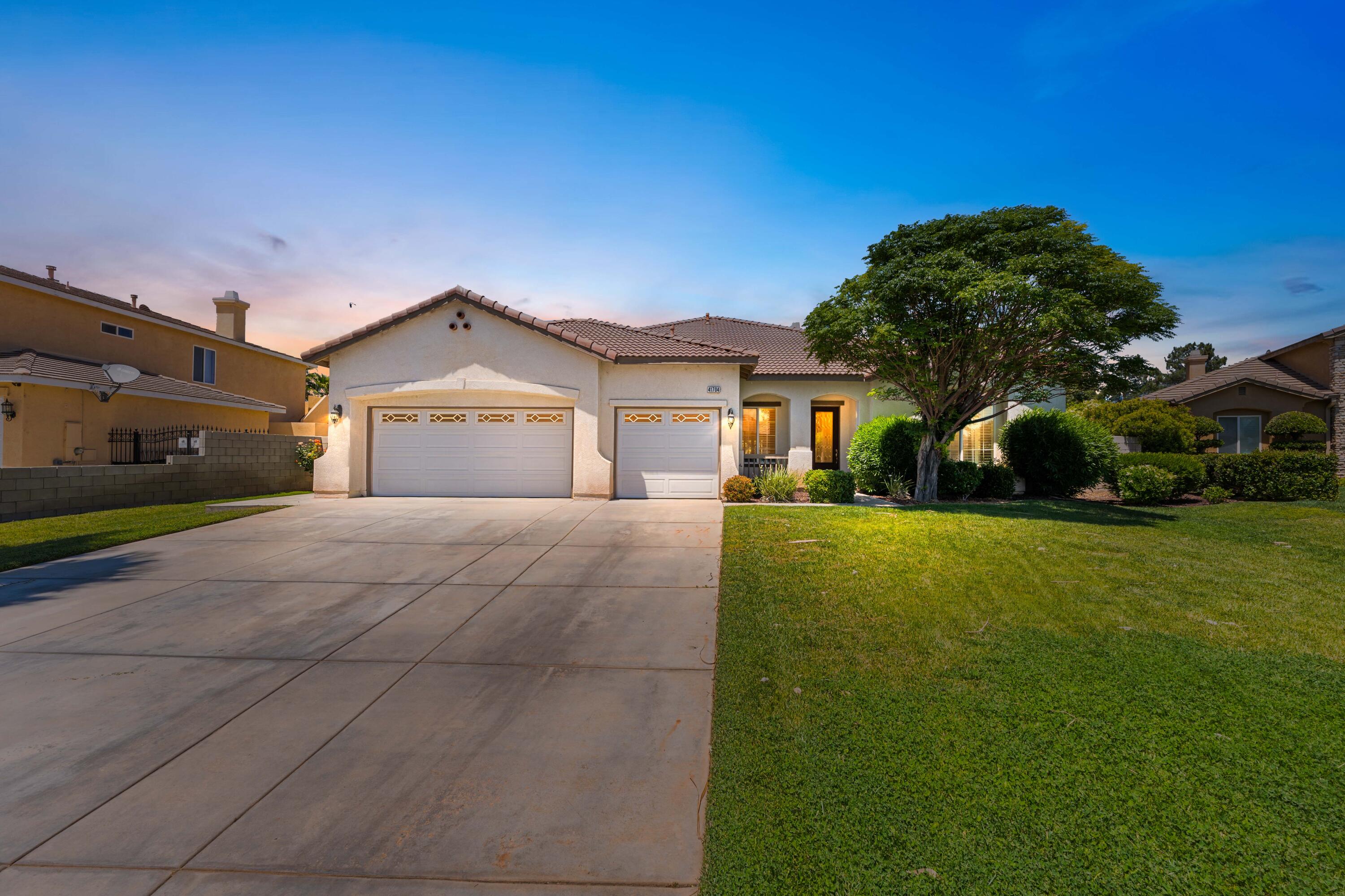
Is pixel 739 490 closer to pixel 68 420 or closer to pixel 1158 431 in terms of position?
pixel 1158 431

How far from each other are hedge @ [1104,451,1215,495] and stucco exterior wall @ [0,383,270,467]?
26425 mm

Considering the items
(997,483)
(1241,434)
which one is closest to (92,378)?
(997,483)

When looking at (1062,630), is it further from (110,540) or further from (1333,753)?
(110,540)

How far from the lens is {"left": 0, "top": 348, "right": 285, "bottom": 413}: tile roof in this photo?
15031 millimetres

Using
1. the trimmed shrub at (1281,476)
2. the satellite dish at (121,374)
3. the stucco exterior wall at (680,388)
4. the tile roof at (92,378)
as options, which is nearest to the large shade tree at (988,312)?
the stucco exterior wall at (680,388)

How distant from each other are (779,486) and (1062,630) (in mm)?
8691

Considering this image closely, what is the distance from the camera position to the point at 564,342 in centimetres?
1417

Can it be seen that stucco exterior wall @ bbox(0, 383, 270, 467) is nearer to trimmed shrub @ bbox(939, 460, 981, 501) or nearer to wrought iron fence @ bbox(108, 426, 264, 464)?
wrought iron fence @ bbox(108, 426, 264, 464)

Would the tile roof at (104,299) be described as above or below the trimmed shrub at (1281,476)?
above

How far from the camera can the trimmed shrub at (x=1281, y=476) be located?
14289 mm

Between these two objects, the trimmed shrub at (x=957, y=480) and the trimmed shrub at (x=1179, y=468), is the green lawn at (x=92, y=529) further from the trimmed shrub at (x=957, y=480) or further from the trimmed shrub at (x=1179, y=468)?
the trimmed shrub at (x=1179, y=468)

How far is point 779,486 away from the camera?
1398cm

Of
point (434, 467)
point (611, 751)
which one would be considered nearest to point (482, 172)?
point (434, 467)

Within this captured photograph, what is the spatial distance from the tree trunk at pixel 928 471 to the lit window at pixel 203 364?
24756 mm
